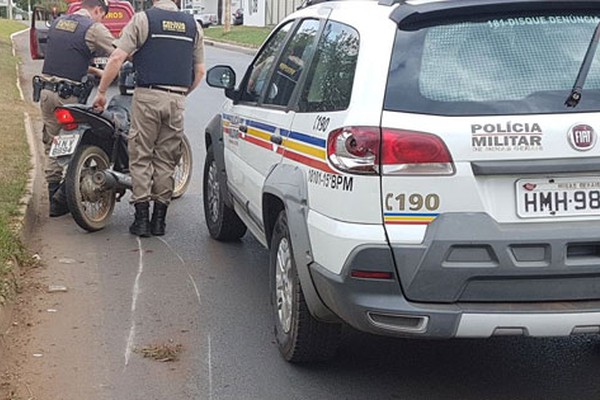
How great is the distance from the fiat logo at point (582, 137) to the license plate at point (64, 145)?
4802mm

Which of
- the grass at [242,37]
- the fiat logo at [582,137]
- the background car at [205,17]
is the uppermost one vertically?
the fiat logo at [582,137]

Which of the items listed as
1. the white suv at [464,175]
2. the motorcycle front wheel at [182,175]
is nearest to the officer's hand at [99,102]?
the motorcycle front wheel at [182,175]

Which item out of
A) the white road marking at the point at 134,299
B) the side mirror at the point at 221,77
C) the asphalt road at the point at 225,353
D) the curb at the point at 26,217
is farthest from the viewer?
the side mirror at the point at 221,77

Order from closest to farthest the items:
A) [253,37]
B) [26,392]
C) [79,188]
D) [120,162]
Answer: [26,392]
[79,188]
[120,162]
[253,37]

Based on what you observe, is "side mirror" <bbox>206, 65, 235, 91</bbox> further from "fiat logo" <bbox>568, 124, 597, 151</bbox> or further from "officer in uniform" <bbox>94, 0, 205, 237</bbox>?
"fiat logo" <bbox>568, 124, 597, 151</bbox>

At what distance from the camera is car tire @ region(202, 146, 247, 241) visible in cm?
777

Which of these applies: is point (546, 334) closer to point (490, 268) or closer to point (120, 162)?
point (490, 268)

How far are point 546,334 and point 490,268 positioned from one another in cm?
39

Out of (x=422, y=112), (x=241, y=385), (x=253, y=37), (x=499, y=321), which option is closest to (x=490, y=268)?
(x=499, y=321)

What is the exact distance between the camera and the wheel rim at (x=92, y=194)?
8094 millimetres

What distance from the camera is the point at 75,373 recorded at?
17.0 feet

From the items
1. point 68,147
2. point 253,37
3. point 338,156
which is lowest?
point 253,37

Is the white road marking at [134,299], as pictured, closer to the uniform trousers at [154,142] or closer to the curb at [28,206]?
the uniform trousers at [154,142]

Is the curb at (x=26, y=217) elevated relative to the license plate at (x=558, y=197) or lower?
lower
